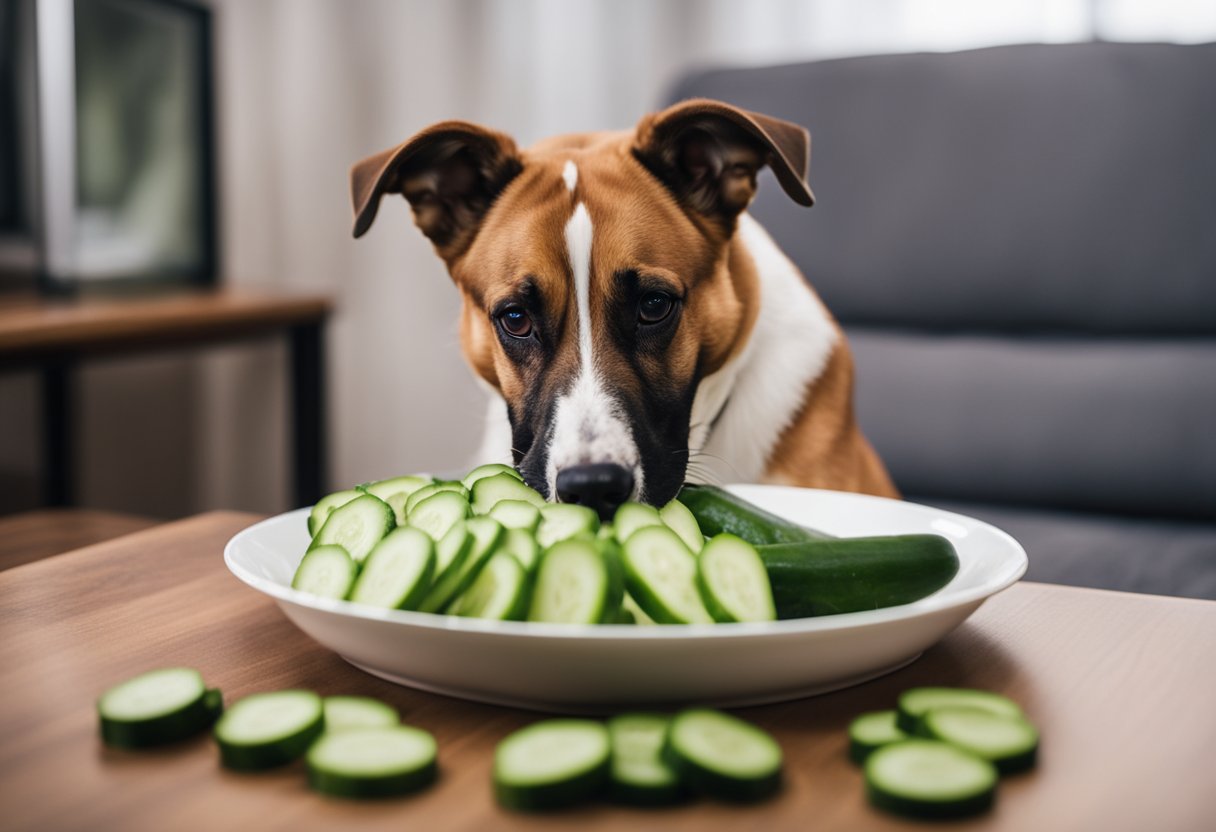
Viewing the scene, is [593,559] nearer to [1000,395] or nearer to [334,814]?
[334,814]

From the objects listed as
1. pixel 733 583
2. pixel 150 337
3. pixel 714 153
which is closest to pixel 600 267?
pixel 714 153

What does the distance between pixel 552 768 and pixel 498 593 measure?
15 cm

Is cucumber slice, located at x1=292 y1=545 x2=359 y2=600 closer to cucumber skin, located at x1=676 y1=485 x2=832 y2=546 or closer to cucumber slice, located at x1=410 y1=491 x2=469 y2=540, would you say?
cucumber slice, located at x1=410 y1=491 x2=469 y2=540

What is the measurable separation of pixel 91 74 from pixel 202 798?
2849 mm

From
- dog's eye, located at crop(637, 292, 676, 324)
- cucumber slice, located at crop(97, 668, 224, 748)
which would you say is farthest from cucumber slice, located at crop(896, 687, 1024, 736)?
dog's eye, located at crop(637, 292, 676, 324)

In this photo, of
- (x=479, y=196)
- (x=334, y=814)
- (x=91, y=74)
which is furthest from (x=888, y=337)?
(x=91, y=74)

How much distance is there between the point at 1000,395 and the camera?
2.21 metres

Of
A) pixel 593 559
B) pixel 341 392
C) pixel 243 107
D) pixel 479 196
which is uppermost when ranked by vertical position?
pixel 243 107

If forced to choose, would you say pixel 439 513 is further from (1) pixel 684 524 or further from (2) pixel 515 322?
(2) pixel 515 322

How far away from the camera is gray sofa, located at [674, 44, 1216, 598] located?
209 centimetres

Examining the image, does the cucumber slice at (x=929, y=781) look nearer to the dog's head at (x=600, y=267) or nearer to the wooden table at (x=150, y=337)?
the dog's head at (x=600, y=267)

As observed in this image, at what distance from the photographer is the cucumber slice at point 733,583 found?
2.41 ft

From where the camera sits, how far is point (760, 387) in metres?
1.70

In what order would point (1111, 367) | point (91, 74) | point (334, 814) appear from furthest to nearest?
point (91, 74), point (1111, 367), point (334, 814)
